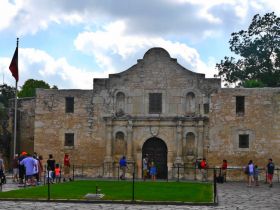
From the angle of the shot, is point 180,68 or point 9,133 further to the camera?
point 9,133

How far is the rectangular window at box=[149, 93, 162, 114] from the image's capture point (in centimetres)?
3541

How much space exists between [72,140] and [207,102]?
878 cm

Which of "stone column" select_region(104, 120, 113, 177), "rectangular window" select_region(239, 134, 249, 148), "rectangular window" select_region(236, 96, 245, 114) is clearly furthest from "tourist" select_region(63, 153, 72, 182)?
"rectangular window" select_region(236, 96, 245, 114)

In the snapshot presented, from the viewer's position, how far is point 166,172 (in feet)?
115

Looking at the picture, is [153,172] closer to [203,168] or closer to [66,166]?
[203,168]

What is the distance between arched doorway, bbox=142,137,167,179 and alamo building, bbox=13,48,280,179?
0.06m

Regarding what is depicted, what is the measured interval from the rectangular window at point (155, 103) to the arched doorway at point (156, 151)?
68.5 inches

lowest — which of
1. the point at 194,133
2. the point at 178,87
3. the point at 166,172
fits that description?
the point at 166,172

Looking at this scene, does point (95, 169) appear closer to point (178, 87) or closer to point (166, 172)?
point (166, 172)

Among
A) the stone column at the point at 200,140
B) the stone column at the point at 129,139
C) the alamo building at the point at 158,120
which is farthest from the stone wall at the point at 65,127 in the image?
the stone column at the point at 200,140

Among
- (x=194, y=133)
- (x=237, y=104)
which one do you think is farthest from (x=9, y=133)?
(x=237, y=104)

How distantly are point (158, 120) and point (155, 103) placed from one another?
1.11 m

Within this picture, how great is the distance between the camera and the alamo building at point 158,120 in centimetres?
3459

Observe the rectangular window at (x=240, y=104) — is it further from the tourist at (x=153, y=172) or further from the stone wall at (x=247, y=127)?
the tourist at (x=153, y=172)
